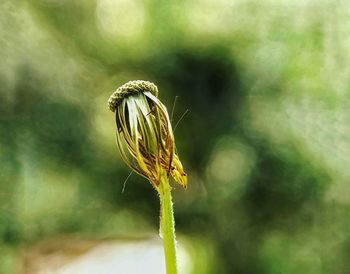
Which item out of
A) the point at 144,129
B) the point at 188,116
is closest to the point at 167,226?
the point at 144,129

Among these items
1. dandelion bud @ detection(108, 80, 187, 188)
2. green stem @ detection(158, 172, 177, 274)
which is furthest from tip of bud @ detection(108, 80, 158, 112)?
green stem @ detection(158, 172, 177, 274)

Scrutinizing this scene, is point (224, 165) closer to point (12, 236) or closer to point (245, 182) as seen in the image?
point (245, 182)

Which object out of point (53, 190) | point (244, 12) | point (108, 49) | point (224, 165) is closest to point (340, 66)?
point (244, 12)

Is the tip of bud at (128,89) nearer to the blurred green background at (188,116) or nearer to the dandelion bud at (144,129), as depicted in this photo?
the dandelion bud at (144,129)

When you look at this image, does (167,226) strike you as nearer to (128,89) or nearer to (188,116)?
(128,89)

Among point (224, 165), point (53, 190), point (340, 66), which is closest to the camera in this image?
point (340, 66)
